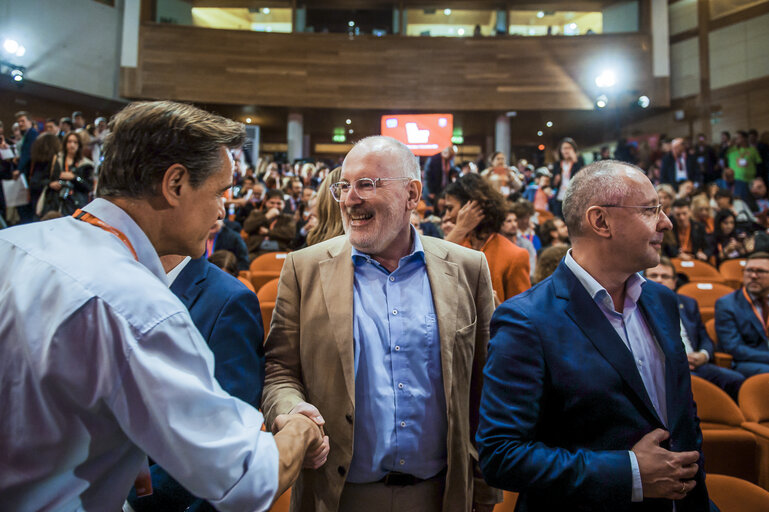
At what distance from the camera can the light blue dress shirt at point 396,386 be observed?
1.35m

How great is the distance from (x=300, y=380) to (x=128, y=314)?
81 cm

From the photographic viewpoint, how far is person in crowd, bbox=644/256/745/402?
11.0 ft

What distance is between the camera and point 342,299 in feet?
4.71

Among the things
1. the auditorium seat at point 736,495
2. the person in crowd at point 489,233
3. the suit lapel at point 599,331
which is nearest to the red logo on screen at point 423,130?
the person in crowd at point 489,233

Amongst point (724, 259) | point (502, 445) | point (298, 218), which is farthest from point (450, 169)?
point (502, 445)

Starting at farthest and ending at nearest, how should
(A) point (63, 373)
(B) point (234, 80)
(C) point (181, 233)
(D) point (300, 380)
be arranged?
(B) point (234, 80), (D) point (300, 380), (C) point (181, 233), (A) point (63, 373)

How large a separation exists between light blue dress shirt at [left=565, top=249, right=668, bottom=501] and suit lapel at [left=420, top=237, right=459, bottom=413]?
1.08ft

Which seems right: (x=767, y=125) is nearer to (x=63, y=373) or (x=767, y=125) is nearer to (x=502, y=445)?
(x=502, y=445)

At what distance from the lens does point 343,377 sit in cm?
138

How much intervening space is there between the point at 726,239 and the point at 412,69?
25.8 ft

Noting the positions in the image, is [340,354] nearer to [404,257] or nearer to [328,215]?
[404,257]

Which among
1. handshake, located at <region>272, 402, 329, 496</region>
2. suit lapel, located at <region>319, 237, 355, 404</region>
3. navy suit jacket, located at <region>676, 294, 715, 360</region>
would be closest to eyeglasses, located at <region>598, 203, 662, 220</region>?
suit lapel, located at <region>319, 237, 355, 404</region>

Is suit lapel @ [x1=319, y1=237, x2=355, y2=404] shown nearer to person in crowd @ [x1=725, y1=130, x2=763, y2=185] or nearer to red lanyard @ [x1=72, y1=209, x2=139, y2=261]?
red lanyard @ [x1=72, y1=209, x2=139, y2=261]

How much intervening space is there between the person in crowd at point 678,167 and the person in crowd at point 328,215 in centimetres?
899
